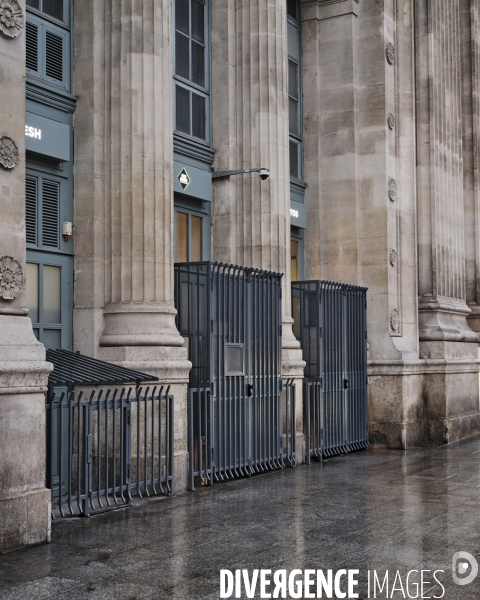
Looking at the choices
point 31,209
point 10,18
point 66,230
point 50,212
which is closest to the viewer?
point 10,18

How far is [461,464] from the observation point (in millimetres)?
16438

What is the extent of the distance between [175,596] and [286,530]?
9.59 ft

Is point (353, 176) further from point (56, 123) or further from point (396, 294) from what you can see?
point (56, 123)

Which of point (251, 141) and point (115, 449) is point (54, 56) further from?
point (115, 449)

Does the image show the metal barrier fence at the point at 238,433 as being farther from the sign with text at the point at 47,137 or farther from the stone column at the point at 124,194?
the sign with text at the point at 47,137

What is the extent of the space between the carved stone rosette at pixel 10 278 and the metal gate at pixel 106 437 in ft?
3.97

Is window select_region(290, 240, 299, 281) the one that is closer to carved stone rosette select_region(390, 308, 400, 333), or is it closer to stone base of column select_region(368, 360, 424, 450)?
carved stone rosette select_region(390, 308, 400, 333)

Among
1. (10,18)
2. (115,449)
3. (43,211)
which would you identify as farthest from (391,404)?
(10,18)

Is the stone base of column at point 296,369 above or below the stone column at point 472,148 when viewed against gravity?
below

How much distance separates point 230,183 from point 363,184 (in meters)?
4.73

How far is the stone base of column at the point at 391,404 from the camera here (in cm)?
1969

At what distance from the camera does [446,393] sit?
2105 cm

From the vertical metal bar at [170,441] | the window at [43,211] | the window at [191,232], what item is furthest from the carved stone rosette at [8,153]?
the window at [191,232]

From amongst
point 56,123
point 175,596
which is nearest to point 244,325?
point 56,123
